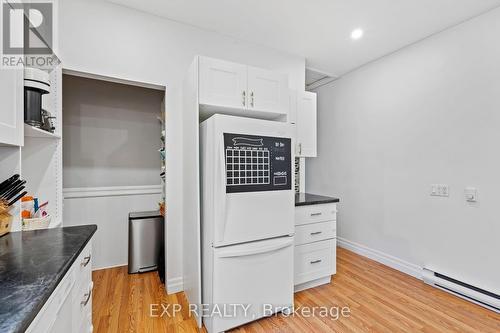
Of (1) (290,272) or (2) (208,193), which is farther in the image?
(1) (290,272)

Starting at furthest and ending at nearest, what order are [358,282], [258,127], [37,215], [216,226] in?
[358,282], [258,127], [216,226], [37,215]

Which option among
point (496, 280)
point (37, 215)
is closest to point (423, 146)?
point (496, 280)

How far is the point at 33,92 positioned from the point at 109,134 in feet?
5.40

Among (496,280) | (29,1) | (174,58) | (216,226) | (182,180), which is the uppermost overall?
(29,1)

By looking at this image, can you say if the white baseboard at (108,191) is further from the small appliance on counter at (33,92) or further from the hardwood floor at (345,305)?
the small appliance on counter at (33,92)

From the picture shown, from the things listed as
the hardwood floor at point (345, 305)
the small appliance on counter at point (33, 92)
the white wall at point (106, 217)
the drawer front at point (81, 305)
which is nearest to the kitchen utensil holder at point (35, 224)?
the drawer front at point (81, 305)

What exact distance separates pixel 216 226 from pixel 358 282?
1891 millimetres

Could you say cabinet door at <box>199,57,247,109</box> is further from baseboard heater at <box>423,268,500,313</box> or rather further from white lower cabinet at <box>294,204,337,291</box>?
baseboard heater at <box>423,268,500,313</box>

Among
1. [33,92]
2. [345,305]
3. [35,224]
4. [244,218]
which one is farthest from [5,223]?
[345,305]

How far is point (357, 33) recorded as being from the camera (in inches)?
101

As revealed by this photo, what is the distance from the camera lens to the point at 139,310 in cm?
205

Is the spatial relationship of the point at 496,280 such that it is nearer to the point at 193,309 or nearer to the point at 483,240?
the point at 483,240

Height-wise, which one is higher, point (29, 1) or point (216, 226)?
point (29, 1)

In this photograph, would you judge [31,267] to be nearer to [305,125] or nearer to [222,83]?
[222,83]
